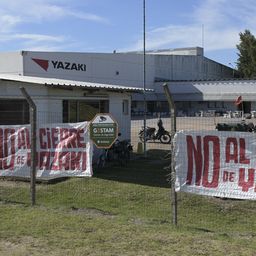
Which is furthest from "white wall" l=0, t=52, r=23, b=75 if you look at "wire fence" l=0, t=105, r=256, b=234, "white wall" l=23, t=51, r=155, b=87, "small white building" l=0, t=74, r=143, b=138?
"wire fence" l=0, t=105, r=256, b=234

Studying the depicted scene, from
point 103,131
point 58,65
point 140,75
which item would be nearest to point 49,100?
point 103,131

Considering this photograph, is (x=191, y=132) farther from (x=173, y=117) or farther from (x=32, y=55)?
(x=32, y=55)

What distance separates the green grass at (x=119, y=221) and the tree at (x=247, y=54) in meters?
84.7

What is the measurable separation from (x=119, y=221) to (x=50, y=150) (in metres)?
4.06

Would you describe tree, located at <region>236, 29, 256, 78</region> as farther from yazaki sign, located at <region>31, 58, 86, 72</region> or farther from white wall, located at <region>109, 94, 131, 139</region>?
white wall, located at <region>109, 94, 131, 139</region>

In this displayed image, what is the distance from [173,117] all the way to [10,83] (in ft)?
29.1

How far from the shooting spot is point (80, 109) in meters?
17.7

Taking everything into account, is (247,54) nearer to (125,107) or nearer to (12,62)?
(12,62)

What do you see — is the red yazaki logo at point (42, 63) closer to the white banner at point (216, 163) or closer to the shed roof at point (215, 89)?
the shed roof at point (215, 89)

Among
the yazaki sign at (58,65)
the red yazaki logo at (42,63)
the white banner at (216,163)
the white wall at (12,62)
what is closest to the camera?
the white banner at (216,163)

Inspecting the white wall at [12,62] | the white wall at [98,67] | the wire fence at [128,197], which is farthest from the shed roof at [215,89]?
the wire fence at [128,197]

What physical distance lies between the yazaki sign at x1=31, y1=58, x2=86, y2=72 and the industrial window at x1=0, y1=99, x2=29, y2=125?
125 feet

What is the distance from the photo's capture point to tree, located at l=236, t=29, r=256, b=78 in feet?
314

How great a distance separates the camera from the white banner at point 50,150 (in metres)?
11.4
